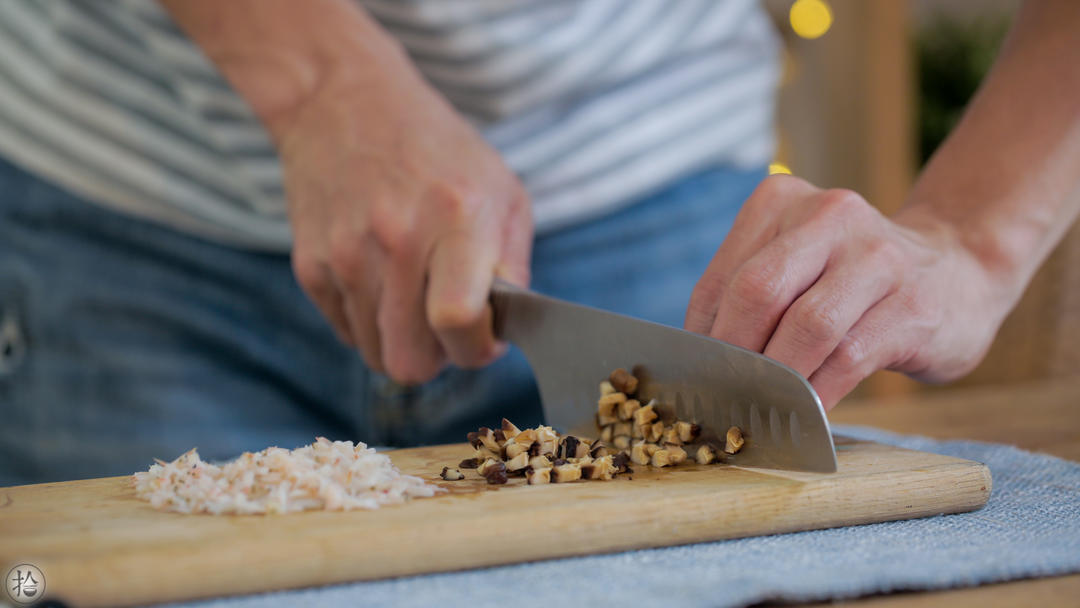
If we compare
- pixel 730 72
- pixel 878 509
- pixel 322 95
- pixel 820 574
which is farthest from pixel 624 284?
pixel 820 574

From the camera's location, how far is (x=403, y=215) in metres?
0.89

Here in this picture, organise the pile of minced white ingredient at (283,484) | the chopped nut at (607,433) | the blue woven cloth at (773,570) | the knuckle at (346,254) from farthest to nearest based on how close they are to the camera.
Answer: the knuckle at (346,254)
the chopped nut at (607,433)
the pile of minced white ingredient at (283,484)
the blue woven cloth at (773,570)

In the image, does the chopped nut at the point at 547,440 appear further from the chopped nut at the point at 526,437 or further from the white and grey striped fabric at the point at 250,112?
the white and grey striped fabric at the point at 250,112

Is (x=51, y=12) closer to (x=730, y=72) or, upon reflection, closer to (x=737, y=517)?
(x=730, y=72)

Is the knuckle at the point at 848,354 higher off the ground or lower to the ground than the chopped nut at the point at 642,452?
higher

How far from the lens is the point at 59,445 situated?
1141 mm

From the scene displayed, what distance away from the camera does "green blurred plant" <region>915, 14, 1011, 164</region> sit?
3.21 meters

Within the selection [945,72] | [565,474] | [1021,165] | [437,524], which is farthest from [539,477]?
[945,72]

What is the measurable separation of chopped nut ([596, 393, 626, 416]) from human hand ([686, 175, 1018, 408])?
0.29ft

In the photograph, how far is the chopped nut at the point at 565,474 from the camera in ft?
2.10

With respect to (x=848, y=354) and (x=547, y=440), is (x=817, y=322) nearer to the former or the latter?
(x=848, y=354)

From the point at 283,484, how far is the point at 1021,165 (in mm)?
686

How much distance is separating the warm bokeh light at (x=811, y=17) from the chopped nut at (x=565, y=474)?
2.88m

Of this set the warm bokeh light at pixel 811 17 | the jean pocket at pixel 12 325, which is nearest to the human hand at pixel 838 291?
the jean pocket at pixel 12 325
